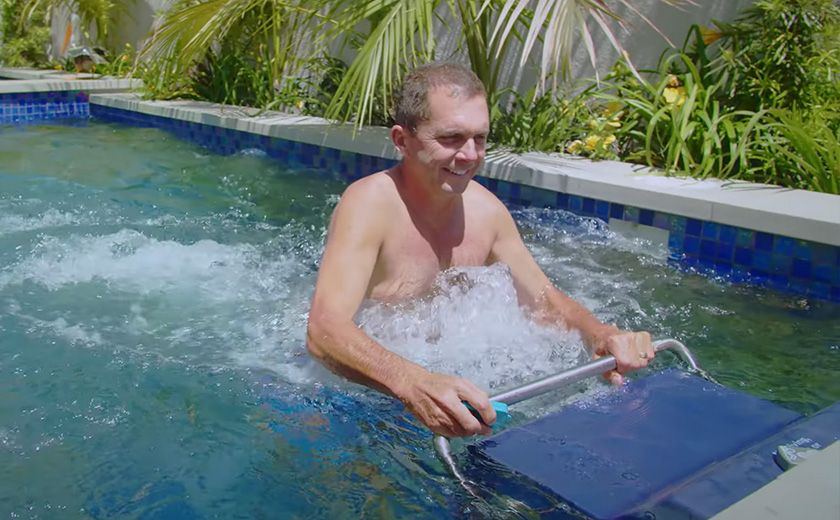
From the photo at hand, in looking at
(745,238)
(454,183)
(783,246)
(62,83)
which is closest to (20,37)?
(62,83)

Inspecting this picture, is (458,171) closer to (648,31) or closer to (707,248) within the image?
(707,248)

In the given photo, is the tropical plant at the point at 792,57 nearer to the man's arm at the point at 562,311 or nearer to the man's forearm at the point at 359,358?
the man's arm at the point at 562,311

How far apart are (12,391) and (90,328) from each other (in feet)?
2.04

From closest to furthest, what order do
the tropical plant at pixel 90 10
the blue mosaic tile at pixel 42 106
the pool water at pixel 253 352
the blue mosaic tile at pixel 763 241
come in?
the pool water at pixel 253 352, the blue mosaic tile at pixel 763 241, the blue mosaic tile at pixel 42 106, the tropical plant at pixel 90 10

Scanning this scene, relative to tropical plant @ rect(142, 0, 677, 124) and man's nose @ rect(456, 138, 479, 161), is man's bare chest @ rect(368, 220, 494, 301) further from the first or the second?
tropical plant @ rect(142, 0, 677, 124)

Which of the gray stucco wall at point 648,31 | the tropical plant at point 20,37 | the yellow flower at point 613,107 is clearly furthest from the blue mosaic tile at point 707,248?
the tropical plant at point 20,37

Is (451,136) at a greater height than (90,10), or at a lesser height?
lesser

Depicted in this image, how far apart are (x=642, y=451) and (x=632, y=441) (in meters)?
0.06

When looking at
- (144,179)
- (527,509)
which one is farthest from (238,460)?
(144,179)

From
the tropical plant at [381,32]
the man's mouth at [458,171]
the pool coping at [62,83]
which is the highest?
the tropical plant at [381,32]

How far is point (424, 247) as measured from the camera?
A: 3.00 meters

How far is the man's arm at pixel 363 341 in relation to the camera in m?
1.98

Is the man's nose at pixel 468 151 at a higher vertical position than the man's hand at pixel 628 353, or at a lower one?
higher

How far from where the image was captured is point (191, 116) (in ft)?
27.6
